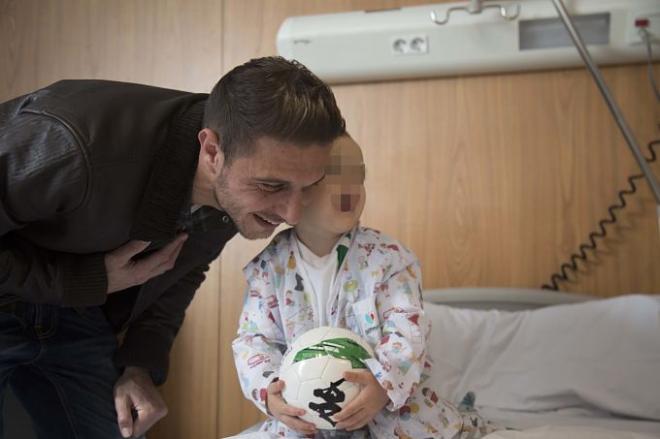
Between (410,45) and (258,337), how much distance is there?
3.95 feet

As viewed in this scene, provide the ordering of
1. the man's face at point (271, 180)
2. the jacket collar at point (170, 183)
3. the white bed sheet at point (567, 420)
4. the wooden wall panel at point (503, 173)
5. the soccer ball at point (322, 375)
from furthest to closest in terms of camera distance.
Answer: the wooden wall panel at point (503, 173), the white bed sheet at point (567, 420), the jacket collar at point (170, 183), the man's face at point (271, 180), the soccer ball at point (322, 375)

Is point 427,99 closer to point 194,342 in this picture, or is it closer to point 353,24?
point 353,24

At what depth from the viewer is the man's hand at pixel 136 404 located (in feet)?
4.71

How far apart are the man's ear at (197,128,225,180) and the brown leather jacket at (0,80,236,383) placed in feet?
0.14

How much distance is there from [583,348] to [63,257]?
1.32m

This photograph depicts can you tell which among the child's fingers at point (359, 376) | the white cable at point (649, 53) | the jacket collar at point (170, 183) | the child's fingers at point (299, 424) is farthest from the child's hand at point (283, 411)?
the white cable at point (649, 53)

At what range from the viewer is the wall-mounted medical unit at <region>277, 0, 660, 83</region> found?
73.0 inches

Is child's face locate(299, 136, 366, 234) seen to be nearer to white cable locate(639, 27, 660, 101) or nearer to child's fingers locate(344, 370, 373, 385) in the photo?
child's fingers locate(344, 370, 373, 385)

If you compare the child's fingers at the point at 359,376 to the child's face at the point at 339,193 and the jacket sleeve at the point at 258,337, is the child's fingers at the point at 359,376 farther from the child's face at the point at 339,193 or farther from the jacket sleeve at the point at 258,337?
the child's face at the point at 339,193

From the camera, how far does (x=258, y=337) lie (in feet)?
4.19

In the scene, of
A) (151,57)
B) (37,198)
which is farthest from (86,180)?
(151,57)

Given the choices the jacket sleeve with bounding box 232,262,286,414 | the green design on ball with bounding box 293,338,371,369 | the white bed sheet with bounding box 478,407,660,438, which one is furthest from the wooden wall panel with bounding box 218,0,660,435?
the green design on ball with bounding box 293,338,371,369

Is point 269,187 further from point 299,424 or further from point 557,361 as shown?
point 557,361

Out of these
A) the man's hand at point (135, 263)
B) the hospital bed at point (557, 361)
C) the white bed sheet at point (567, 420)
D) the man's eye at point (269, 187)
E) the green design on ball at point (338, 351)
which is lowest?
the white bed sheet at point (567, 420)
